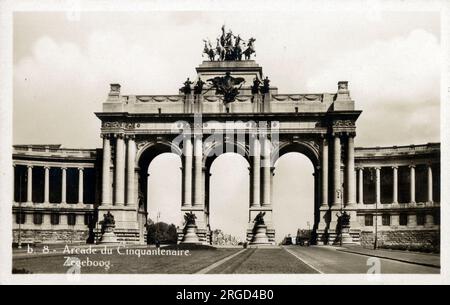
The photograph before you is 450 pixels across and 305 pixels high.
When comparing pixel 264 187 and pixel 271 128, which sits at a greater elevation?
pixel 271 128

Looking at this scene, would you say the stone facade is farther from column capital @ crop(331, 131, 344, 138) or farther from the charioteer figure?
the charioteer figure

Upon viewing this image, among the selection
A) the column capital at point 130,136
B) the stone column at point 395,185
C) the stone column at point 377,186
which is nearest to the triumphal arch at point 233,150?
the column capital at point 130,136

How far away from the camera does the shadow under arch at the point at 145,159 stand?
77.4 meters

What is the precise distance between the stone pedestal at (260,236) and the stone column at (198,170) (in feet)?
24.8

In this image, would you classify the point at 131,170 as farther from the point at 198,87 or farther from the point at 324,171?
the point at 324,171

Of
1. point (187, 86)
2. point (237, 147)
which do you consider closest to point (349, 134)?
point (237, 147)

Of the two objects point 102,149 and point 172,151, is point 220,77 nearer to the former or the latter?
point 172,151

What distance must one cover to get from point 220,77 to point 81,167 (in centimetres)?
1911

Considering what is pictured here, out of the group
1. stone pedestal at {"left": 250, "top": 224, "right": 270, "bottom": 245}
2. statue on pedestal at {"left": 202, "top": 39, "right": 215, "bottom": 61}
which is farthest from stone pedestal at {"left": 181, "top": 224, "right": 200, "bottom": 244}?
statue on pedestal at {"left": 202, "top": 39, "right": 215, "bottom": 61}

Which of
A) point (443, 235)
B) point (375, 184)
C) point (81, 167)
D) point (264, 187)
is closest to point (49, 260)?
point (443, 235)

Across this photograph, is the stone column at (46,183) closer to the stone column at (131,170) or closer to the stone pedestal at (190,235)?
the stone column at (131,170)

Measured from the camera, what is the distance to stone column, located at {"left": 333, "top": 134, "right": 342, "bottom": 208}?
7438 centimetres

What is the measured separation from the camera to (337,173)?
246 ft

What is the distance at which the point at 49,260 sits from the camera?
39.0 m
